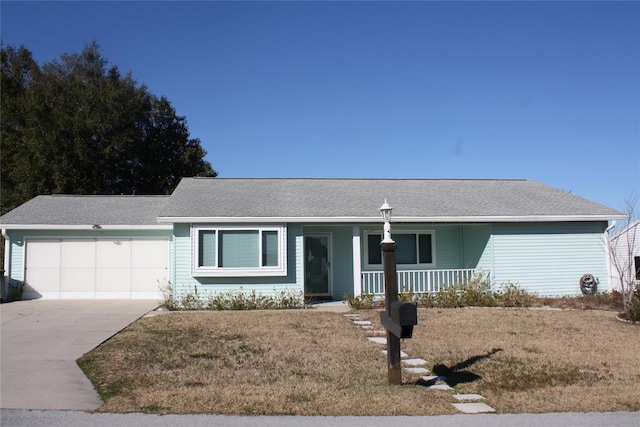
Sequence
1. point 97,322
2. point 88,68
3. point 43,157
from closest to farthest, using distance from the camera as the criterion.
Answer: point 97,322
point 43,157
point 88,68

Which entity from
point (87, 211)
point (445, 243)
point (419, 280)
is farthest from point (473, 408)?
point (87, 211)

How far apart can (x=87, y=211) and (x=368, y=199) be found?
9.20m

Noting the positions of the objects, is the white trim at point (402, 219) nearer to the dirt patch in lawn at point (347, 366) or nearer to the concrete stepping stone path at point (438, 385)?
the dirt patch in lawn at point (347, 366)

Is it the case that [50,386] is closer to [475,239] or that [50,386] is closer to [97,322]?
[97,322]

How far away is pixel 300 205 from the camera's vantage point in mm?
16625

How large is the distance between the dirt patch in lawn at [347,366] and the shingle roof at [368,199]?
13.5 feet

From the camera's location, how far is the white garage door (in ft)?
56.6

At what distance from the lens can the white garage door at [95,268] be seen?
1725cm

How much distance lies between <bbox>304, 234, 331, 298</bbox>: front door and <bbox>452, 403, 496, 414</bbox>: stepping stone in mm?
11183

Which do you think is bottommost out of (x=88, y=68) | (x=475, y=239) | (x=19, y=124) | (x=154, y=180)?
(x=475, y=239)

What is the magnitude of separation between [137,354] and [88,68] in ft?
89.4

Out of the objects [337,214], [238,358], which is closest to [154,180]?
[337,214]

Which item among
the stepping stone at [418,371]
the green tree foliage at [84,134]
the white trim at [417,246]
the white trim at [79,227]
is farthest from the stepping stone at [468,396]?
the green tree foliage at [84,134]

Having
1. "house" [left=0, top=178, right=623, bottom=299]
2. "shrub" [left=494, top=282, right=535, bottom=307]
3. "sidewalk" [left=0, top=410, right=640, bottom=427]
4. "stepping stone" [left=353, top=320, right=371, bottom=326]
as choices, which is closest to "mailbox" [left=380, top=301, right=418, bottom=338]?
"sidewalk" [left=0, top=410, right=640, bottom=427]
